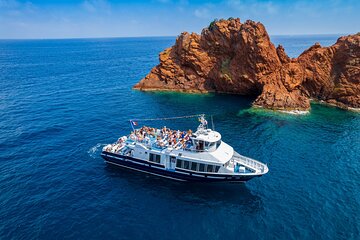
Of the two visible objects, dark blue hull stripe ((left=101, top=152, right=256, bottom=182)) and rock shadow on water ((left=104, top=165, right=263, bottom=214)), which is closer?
rock shadow on water ((left=104, top=165, right=263, bottom=214))

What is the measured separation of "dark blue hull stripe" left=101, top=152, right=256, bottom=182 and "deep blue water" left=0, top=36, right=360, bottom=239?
1.19 metres

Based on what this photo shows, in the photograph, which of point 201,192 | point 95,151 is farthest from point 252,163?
point 95,151

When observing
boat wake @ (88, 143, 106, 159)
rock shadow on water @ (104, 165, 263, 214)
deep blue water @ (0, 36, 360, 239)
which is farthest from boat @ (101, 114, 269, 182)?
boat wake @ (88, 143, 106, 159)

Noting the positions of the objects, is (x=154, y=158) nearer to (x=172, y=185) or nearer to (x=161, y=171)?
(x=161, y=171)

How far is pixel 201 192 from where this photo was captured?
33.6 meters

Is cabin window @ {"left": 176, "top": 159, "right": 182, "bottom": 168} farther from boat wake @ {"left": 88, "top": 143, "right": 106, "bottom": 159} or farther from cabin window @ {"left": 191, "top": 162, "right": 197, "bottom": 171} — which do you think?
boat wake @ {"left": 88, "top": 143, "right": 106, "bottom": 159}

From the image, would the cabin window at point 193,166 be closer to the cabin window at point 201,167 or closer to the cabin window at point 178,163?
the cabin window at point 201,167

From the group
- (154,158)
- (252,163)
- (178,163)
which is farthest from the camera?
(154,158)

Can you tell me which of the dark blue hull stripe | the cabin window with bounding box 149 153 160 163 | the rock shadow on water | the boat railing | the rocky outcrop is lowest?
the rock shadow on water

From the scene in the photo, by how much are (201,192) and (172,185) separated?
419 centimetres

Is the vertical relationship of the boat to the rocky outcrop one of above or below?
below

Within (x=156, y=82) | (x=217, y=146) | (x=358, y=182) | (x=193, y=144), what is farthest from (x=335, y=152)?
(x=156, y=82)

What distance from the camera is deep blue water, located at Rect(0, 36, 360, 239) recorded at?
2730 centimetres

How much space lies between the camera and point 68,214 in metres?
29.0
